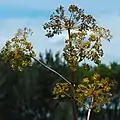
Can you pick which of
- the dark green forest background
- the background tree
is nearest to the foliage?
the background tree

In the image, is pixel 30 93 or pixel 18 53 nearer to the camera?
pixel 18 53

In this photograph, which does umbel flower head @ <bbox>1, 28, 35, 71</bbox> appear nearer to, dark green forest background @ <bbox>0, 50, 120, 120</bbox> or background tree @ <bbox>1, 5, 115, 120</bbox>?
background tree @ <bbox>1, 5, 115, 120</bbox>

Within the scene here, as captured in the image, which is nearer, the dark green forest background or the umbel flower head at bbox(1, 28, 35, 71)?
the umbel flower head at bbox(1, 28, 35, 71)

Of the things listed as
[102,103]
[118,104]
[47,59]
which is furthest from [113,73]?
[102,103]

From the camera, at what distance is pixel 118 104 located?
36.8 metres

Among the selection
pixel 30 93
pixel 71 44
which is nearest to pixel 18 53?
pixel 71 44

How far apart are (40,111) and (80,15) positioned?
30.5 metres

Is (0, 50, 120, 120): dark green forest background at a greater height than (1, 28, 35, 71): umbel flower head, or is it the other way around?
(0, 50, 120, 120): dark green forest background

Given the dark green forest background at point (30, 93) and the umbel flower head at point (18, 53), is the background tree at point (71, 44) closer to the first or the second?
the umbel flower head at point (18, 53)

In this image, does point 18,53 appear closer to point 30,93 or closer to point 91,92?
point 91,92

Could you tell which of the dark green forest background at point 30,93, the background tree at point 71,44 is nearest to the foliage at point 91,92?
the background tree at point 71,44

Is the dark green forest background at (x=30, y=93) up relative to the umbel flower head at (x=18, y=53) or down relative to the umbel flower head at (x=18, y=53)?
up

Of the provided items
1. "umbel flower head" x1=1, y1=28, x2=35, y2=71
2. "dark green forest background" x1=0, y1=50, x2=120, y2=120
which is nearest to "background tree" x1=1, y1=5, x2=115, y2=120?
"umbel flower head" x1=1, y1=28, x2=35, y2=71

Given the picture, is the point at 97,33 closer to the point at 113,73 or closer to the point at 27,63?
the point at 27,63
